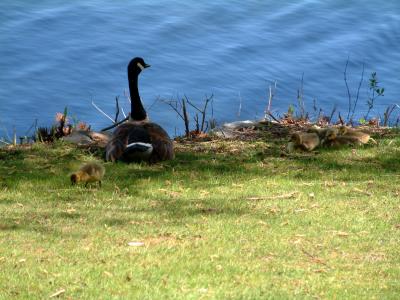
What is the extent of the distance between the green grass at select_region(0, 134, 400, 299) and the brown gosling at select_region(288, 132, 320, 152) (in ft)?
0.58

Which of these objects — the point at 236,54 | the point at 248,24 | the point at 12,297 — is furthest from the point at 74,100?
the point at 12,297

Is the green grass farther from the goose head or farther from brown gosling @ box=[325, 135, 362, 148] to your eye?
the goose head

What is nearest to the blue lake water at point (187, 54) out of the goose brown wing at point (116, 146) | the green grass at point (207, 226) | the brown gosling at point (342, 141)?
the brown gosling at point (342, 141)

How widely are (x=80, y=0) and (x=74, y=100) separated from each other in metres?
5.91

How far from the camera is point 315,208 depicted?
8555 millimetres

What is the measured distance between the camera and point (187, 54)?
19.4 metres

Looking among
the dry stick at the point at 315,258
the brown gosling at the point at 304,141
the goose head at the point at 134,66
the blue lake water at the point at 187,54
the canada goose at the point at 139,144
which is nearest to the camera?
the dry stick at the point at 315,258

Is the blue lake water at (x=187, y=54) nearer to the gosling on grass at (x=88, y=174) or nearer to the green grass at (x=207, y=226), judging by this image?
the green grass at (x=207, y=226)

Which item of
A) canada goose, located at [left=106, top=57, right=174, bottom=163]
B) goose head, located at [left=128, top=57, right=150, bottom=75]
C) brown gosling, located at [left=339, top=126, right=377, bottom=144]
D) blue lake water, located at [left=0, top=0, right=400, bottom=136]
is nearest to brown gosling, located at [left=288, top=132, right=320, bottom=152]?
brown gosling, located at [left=339, top=126, right=377, bottom=144]

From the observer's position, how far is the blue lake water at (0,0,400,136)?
17.0 m

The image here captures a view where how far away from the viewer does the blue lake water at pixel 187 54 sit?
17.0 m

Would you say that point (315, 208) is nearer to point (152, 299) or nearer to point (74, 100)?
point (152, 299)

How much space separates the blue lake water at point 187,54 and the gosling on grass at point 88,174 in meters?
6.41

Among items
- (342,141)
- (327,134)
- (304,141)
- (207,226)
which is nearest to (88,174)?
(207,226)
